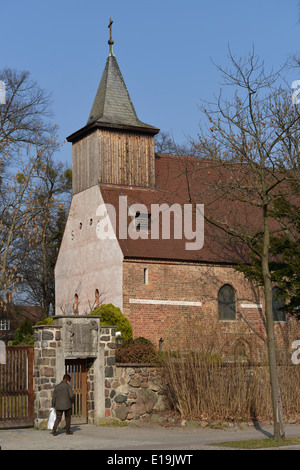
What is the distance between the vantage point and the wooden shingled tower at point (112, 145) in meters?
35.9

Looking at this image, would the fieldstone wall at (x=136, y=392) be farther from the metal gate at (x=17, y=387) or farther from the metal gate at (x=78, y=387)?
the metal gate at (x=17, y=387)

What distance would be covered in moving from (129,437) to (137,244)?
17.0 meters

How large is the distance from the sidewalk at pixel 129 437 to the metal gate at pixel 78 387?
0.52 meters

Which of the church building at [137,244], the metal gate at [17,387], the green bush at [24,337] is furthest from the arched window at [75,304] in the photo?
the metal gate at [17,387]

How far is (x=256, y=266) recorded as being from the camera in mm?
24172

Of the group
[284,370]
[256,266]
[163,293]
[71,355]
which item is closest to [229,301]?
[163,293]

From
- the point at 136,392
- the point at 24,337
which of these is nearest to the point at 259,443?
the point at 136,392

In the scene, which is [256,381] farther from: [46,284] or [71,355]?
[46,284]

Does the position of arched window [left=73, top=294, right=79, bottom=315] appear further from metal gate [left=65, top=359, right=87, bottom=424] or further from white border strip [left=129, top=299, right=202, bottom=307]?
metal gate [left=65, top=359, right=87, bottom=424]

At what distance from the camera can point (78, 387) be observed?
20.2m

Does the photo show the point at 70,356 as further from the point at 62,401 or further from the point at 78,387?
the point at 62,401

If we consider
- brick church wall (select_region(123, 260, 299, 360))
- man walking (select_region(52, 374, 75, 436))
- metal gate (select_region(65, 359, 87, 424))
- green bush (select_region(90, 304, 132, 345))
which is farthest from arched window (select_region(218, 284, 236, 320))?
man walking (select_region(52, 374, 75, 436))

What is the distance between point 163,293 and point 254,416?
13808 mm

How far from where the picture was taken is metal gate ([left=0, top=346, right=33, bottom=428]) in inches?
749
